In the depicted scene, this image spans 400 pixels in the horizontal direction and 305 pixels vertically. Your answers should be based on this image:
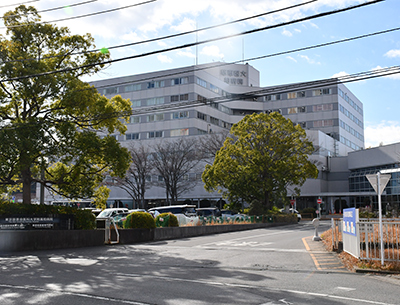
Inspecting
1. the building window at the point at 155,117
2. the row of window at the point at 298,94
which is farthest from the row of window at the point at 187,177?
the row of window at the point at 298,94

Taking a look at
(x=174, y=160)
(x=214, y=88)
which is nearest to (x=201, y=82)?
(x=214, y=88)

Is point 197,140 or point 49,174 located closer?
point 49,174

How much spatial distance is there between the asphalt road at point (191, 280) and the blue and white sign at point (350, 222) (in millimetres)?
1054

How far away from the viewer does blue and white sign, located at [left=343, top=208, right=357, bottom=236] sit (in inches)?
496

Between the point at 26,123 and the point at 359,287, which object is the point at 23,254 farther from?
the point at 359,287

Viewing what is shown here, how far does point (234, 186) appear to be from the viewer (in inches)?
1789

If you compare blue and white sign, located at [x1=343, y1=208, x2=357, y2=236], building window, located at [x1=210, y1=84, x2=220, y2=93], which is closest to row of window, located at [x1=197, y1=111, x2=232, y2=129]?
building window, located at [x1=210, y1=84, x2=220, y2=93]

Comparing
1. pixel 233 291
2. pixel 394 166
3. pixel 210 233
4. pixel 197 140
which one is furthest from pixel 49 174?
pixel 394 166

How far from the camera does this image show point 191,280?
32.7 ft

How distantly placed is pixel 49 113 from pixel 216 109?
55.9 metres

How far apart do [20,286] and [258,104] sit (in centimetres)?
7989

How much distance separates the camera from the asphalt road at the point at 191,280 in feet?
25.4

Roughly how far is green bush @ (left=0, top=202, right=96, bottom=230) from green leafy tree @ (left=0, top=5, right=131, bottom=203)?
174cm

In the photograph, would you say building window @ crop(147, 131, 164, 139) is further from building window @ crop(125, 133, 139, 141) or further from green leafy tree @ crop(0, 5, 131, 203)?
green leafy tree @ crop(0, 5, 131, 203)
